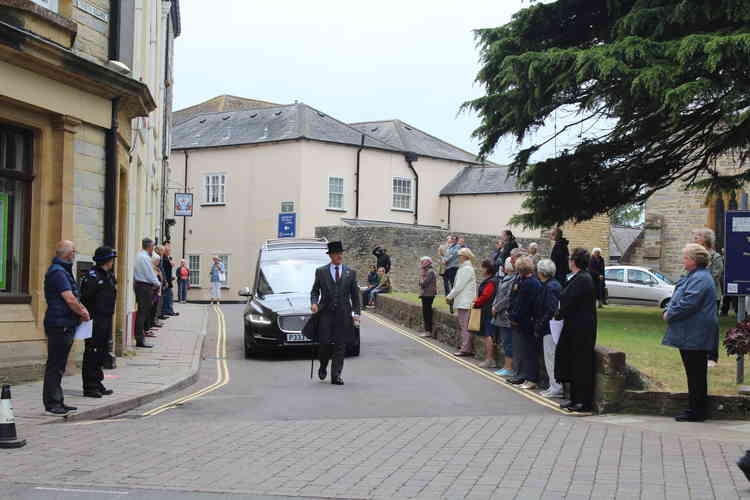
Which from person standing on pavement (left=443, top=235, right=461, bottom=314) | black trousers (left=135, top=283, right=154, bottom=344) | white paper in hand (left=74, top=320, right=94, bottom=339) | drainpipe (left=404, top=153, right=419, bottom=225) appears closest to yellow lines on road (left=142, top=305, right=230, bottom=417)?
white paper in hand (left=74, top=320, right=94, bottom=339)

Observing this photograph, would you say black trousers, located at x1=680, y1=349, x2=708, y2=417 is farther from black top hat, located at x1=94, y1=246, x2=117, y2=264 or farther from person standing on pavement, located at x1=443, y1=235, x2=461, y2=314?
person standing on pavement, located at x1=443, y1=235, x2=461, y2=314

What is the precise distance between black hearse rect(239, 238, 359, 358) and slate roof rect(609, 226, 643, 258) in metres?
48.3

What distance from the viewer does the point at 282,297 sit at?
16.8 m

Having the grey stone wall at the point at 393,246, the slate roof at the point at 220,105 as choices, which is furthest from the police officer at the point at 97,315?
the slate roof at the point at 220,105

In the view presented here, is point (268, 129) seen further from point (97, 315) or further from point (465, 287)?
point (97, 315)

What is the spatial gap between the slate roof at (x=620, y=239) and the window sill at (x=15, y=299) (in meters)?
55.1

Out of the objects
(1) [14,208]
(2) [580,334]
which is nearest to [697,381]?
(2) [580,334]

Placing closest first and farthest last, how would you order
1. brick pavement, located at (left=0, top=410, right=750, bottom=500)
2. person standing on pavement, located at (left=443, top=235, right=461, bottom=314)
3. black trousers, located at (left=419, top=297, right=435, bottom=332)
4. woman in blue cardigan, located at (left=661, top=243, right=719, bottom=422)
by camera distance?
brick pavement, located at (left=0, top=410, right=750, bottom=500), woman in blue cardigan, located at (left=661, top=243, right=719, bottom=422), black trousers, located at (left=419, top=297, right=435, bottom=332), person standing on pavement, located at (left=443, top=235, right=461, bottom=314)

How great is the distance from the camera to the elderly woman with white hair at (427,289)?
746 inches

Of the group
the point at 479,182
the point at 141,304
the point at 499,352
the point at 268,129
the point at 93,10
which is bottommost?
the point at 499,352

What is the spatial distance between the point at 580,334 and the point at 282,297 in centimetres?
761

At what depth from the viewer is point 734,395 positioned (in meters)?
9.91

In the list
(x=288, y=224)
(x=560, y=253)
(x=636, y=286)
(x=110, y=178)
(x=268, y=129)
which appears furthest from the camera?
(x=268, y=129)

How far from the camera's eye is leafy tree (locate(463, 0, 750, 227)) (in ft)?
57.9
